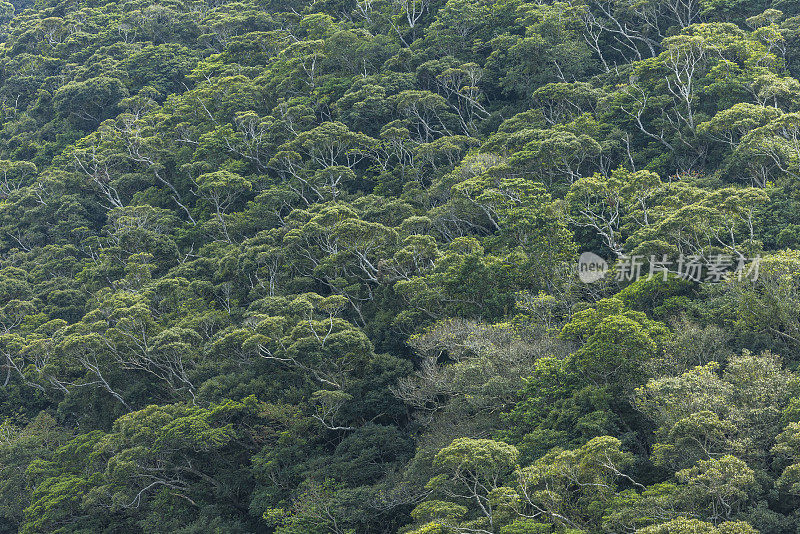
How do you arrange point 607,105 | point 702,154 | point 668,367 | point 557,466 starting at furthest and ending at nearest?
1. point 607,105
2. point 702,154
3. point 668,367
4. point 557,466

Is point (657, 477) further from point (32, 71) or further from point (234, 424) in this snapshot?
point (32, 71)

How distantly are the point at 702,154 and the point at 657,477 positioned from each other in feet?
50.5

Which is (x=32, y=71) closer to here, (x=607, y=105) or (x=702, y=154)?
(x=607, y=105)

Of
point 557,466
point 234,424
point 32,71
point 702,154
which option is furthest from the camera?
point 32,71

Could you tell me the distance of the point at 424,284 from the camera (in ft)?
79.6

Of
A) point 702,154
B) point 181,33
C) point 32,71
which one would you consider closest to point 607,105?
point 702,154

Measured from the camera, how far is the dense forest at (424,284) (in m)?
17.0

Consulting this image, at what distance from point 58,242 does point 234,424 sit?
710 inches

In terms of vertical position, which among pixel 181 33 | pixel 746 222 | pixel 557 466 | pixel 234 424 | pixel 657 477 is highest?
pixel 181 33

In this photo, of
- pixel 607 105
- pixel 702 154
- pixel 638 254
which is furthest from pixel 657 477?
pixel 607 105

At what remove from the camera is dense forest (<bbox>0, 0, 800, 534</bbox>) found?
17.0m

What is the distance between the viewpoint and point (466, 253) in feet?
81.3

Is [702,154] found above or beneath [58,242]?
above

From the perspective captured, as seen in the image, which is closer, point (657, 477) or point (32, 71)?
point (657, 477)
